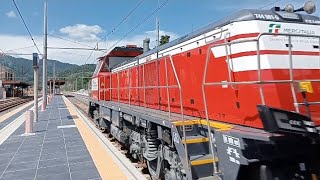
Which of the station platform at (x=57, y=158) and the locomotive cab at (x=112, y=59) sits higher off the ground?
the locomotive cab at (x=112, y=59)

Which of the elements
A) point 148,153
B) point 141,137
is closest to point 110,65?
point 141,137

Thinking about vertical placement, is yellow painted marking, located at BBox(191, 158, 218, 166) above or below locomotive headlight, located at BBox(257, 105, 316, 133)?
below

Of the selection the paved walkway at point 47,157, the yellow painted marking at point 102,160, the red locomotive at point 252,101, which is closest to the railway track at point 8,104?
the paved walkway at point 47,157

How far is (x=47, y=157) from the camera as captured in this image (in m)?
8.30

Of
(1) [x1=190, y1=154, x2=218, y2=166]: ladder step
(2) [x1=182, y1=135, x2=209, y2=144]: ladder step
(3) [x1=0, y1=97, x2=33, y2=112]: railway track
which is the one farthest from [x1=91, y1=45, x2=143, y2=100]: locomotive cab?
(3) [x1=0, y1=97, x2=33, y2=112]: railway track

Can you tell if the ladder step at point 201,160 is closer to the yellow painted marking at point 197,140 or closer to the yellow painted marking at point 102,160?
the yellow painted marking at point 197,140

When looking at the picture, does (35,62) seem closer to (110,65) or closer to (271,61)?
(110,65)

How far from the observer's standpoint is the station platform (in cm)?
674

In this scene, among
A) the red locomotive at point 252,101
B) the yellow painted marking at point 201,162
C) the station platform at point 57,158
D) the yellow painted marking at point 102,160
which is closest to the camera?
the red locomotive at point 252,101

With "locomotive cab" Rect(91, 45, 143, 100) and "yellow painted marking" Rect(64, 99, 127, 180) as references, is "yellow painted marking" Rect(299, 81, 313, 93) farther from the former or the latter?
"locomotive cab" Rect(91, 45, 143, 100)

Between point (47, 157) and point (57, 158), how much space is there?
0.32m

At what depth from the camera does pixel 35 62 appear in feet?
51.4

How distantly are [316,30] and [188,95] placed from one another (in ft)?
7.36

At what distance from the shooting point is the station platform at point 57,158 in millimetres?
6738
